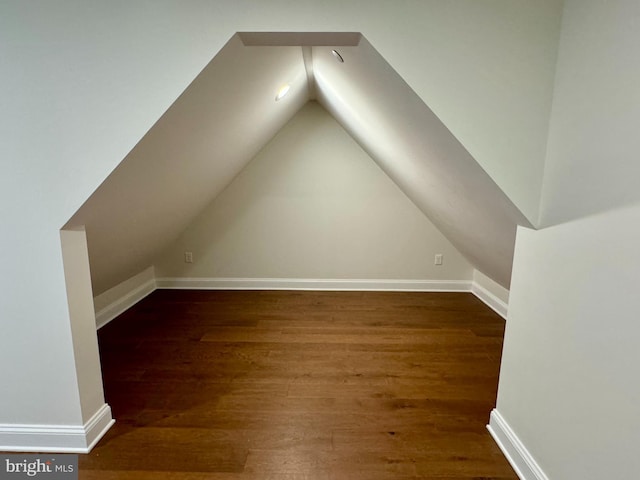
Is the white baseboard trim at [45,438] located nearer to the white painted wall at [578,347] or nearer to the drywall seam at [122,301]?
the drywall seam at [122,301]

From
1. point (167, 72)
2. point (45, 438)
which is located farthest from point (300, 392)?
point (167, 72)

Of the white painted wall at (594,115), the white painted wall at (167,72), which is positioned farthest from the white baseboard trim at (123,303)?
the white painted wall at (594,115)

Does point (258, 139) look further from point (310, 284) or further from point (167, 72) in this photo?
point (167, 72)

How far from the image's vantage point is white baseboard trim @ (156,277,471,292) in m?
3.87

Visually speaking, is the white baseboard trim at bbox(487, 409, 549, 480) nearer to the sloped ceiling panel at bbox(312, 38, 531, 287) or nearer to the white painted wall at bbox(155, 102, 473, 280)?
the sloped ceiling panel at bbox(312, 38, 531, 287)

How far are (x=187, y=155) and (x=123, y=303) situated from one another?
2.03m

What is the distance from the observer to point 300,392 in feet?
6.94

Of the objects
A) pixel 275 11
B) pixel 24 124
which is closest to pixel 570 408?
pixel 275 11

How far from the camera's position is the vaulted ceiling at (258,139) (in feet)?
4.68

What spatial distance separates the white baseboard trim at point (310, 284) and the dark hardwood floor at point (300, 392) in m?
0.46

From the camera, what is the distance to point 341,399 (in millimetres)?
2049

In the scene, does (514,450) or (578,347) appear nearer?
(578,347)

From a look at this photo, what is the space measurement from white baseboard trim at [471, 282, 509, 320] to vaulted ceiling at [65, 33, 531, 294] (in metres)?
0.68

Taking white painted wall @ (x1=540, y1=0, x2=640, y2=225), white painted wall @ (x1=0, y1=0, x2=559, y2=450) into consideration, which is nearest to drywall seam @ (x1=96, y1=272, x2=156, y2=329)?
white painted wall @ (x1=0, y1=0, x2=559, y2=450)
